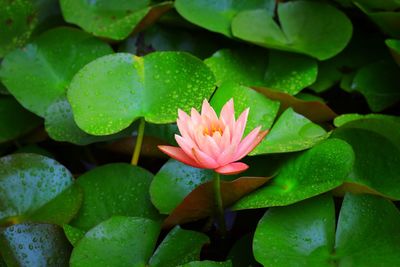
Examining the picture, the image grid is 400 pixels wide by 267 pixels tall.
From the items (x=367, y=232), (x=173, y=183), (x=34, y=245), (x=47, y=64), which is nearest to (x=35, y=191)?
(x=34, y=245)

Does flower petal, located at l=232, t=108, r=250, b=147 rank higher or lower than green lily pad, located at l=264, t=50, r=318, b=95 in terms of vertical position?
higher

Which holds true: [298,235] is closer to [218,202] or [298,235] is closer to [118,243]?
[218,202]

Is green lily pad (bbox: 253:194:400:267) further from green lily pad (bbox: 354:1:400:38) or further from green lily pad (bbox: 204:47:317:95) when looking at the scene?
green lily pad (bbox: 354:1:400:38)

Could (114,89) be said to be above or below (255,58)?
above

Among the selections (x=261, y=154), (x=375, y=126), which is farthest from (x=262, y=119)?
(x=375, y=126)

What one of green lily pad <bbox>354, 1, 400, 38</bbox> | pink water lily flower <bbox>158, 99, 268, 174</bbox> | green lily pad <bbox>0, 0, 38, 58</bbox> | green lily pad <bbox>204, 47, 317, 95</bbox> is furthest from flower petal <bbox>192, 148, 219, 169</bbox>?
green lily pad <bbox>0, 0, 38, 58</bbox>

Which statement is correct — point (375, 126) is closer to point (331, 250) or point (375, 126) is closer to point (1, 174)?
point (331, 250)
